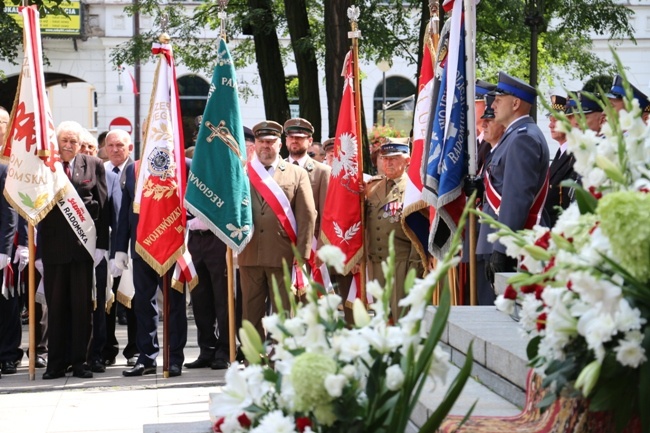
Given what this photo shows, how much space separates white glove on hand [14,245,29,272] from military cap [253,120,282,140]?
2451mm

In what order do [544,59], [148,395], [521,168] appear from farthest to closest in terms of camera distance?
[544,59] < [148,395] < [521,168]

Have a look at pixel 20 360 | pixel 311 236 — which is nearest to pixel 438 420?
pixel 311 236

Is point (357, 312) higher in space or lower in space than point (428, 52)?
lower

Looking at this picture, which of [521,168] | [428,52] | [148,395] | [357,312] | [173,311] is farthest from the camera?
[173,311]

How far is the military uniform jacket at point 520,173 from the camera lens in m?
7.74

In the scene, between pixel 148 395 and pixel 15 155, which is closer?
pixel 148 395

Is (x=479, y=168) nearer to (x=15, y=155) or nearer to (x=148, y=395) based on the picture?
(x=148, y=395)

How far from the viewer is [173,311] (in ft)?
35.5

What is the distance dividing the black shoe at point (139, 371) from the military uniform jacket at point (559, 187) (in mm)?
3779

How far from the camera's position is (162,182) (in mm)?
10422

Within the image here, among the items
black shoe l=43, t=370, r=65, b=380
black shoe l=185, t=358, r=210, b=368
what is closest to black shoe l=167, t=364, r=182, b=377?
black shoe l=185, t=358, r=210, b=368

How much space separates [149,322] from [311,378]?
7.79 meters

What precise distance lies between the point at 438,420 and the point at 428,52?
720 centimetres

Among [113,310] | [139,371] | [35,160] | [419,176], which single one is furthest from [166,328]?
[419,176]
